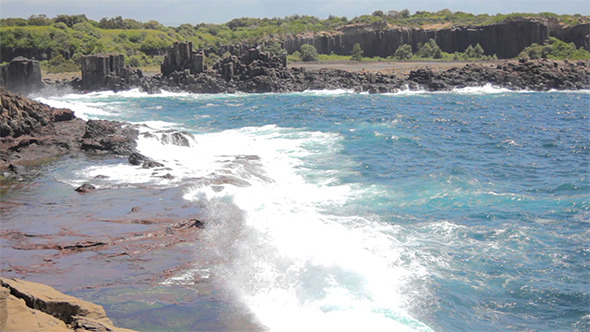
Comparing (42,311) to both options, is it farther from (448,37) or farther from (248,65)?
(448,37)

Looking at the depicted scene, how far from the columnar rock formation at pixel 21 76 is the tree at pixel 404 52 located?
57.2 m

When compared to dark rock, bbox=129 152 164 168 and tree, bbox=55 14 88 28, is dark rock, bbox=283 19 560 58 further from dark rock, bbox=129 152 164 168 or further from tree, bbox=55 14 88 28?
dark rock, bbox=129 152 164 168

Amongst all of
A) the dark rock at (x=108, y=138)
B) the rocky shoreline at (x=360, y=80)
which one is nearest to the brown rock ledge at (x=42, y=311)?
the dark rock at (x=108, y=138)

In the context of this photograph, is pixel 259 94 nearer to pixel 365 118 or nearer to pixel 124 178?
pixel 365 118

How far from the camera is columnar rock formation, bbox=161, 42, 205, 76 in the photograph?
59438 mm

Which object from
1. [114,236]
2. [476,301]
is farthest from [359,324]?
[114,236]

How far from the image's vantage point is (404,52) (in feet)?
300

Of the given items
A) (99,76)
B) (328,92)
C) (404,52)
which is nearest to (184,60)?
(99,76)

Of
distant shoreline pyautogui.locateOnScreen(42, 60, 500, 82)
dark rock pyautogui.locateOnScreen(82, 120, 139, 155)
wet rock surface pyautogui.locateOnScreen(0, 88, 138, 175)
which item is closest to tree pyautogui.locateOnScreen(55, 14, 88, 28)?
distant shoreline pyautogui.locateOnScreen(42, 60, 500, 82)

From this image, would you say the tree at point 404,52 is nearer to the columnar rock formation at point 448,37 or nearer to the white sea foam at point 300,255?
the columnar rock formation at point 448,37

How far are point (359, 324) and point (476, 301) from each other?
2783 mm

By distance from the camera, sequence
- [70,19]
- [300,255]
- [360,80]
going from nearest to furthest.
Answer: [300,255], [360,80], [70,19]

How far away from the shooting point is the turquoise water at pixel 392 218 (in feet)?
35.7

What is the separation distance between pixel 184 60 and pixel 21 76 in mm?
16140
